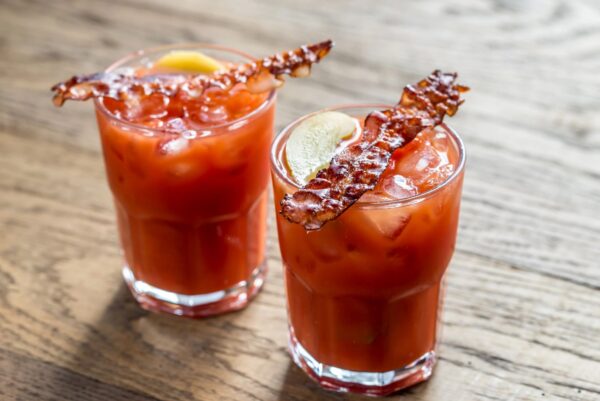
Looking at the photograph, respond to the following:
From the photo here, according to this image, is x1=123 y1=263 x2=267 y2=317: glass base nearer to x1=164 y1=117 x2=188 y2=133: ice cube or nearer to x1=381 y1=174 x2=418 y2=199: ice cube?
x1=164 y1=117 x2=188 y2=133: ice cube

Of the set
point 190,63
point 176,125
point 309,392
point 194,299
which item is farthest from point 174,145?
point 309,392

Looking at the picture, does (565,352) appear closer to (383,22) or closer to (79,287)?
(79,287)

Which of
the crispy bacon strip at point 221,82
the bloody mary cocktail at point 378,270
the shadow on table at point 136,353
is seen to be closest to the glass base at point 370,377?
the bloody mary cocktail at point 378,270

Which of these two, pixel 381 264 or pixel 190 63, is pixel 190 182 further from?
pixel 381 264

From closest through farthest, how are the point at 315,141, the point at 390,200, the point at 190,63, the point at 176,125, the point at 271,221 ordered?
the point at 390,200
the point at 315,141
the point at 176,125
the point at 190,63
the point at 271,221

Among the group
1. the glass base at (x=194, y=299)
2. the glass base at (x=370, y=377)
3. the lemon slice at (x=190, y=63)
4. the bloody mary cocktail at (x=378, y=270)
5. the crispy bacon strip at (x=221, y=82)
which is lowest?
the glass base at (x=194, y=299)

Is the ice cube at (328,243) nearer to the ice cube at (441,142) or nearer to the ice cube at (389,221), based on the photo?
the ice cube at (389,221)
